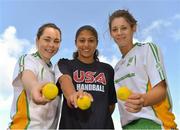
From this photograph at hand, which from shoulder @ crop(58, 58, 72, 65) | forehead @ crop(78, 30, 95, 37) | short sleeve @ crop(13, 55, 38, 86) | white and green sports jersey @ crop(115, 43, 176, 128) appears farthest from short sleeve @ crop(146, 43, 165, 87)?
short sleeve @ crop(13, 55, 38, 86)

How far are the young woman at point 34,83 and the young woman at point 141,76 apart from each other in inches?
31.7

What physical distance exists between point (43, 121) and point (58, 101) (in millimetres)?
360

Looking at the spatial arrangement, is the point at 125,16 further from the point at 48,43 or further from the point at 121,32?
the point at 48,43

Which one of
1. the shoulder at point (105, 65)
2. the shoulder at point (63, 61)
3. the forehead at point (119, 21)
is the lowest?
the shoulder at point (105, 65)

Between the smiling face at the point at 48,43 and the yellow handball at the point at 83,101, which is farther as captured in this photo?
the smiling face at the point at 48,43

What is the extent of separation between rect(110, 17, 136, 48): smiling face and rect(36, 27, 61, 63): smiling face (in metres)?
0.74

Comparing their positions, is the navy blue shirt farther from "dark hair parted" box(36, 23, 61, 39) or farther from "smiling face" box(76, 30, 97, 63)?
"dark hair parted" box(36, 23, 61, 39)

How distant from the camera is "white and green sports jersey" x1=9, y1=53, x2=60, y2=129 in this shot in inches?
164

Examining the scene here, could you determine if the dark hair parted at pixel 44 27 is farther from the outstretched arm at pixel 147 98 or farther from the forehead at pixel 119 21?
the outstretched arm at pixel 147 98

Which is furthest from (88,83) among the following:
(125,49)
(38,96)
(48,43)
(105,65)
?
(38,96)

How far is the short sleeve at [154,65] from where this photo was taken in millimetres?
3950

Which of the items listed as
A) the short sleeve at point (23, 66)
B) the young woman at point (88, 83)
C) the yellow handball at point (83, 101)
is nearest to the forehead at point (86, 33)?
the young woman at point (88, 83)

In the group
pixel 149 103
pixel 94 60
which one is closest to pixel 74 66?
pixel 94 60

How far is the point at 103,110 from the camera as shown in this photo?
170 inches
